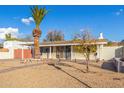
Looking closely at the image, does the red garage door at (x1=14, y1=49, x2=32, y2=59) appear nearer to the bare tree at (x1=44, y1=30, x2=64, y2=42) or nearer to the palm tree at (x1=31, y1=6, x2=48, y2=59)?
the palm tree at (x1=31, y1=6, x2=48, y2=59)

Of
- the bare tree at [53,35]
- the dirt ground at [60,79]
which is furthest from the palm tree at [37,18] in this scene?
the bare tree at [53,35]

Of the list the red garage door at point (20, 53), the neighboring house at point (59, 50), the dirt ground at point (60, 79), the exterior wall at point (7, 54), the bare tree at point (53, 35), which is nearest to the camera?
the dirt ground at point (60, 79)

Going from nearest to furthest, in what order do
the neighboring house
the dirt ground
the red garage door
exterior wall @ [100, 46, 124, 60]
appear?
A: the dirt ground, exterior wall @ [100, 46, 124, 60], the neighboring house, the red garage door

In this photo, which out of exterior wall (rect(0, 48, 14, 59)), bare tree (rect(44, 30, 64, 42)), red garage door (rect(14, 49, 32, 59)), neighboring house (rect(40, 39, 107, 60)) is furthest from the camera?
bare tree (rect(44, 30, 64, 42))

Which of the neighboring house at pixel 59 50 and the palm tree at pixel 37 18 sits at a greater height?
the palm tree at pixel 37 18

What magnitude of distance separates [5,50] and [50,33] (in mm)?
28159

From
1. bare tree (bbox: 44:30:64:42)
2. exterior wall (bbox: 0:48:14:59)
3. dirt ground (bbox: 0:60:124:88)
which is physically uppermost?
bare tree (bbox: 44:30:64:42)

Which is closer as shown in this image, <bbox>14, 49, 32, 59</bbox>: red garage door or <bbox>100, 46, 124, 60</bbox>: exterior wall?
<bbox>100, 46, 124, 60</bbox>: exterior wall

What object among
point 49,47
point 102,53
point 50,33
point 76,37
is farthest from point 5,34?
point 76,37

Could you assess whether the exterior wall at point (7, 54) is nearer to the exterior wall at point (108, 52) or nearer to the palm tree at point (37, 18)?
the palm tree at point (37, 18)

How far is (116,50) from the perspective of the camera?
3819cm

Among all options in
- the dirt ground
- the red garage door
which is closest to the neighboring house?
the red garage door

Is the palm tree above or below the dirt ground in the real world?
above
